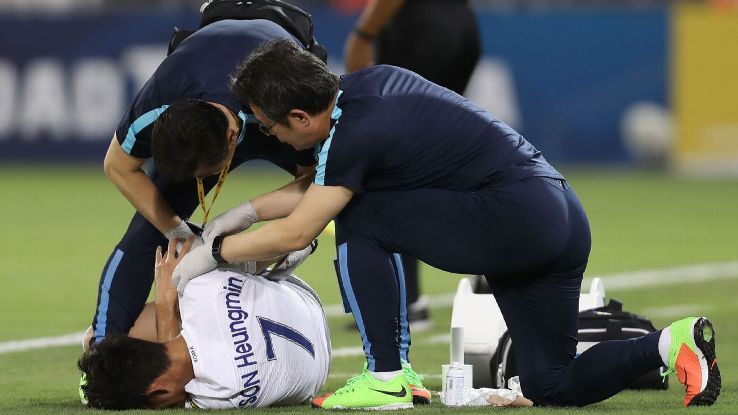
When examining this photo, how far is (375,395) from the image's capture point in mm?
5129

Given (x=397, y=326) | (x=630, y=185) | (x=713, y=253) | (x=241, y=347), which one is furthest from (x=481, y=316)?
(x=630, y=185)

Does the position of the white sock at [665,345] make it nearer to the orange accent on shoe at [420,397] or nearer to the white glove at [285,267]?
the orange accent on shoe at [420,397]

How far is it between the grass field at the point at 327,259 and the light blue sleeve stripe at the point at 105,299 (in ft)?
0.84

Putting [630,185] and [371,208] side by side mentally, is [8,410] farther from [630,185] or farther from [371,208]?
[630,185]

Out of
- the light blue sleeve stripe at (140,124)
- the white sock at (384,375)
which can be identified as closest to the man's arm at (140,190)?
the light blue sleeve stripe at (140,124)

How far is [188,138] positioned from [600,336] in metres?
1.76

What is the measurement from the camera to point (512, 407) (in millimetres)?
5195

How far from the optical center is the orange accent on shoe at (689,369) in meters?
4.91

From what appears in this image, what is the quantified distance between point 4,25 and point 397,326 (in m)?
15.0

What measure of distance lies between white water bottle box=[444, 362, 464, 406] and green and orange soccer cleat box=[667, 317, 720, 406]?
0.72m

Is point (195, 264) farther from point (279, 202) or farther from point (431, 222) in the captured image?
point (431, 222)

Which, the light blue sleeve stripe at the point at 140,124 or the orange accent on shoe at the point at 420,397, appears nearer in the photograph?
the orange accent on shoe at the point at 420,397

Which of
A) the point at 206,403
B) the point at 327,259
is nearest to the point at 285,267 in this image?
the point at 206,403

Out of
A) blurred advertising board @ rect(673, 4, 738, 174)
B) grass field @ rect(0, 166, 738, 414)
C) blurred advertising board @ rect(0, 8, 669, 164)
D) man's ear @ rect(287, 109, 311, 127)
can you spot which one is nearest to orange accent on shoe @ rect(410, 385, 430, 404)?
grass field @ rect(0, 166, 738, 414)
